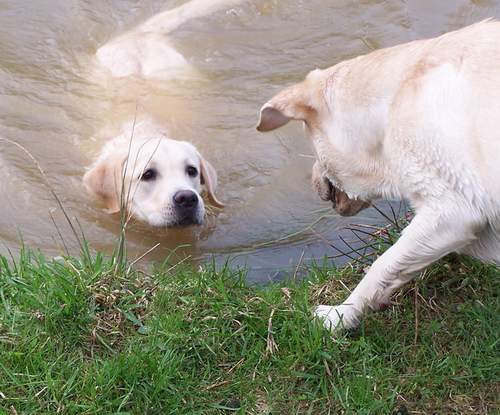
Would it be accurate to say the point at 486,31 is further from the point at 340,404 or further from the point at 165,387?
the point at 165,387

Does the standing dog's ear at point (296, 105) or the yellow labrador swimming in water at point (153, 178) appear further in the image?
the yellow labrador swimming in water at point (153, 178)

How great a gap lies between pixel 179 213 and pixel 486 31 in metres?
2.35

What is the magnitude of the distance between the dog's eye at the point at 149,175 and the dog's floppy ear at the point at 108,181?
18cm

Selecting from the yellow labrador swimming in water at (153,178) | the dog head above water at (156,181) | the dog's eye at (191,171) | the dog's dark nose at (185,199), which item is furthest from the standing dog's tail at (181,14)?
the dog's dark nose at (185,199)

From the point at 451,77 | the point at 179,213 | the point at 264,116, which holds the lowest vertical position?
the point at 179,213

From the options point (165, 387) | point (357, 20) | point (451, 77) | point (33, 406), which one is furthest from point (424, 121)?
point (357, 20)

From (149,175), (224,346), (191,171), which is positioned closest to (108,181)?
(149,175)

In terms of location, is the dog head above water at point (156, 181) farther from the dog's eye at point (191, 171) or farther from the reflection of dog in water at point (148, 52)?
the reflection of dog in water at point (148, 52)

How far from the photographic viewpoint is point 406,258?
3.46 m

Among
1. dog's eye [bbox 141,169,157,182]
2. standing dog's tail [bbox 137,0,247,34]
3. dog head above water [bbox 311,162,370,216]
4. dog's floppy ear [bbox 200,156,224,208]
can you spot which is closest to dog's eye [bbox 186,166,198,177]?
dog's floppy ear [bbox 200,156,224,208]

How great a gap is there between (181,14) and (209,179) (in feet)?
8.19

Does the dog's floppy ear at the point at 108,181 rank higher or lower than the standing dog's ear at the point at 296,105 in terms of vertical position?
lower

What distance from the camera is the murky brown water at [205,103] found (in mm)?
5398

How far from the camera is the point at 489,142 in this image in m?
3.27
